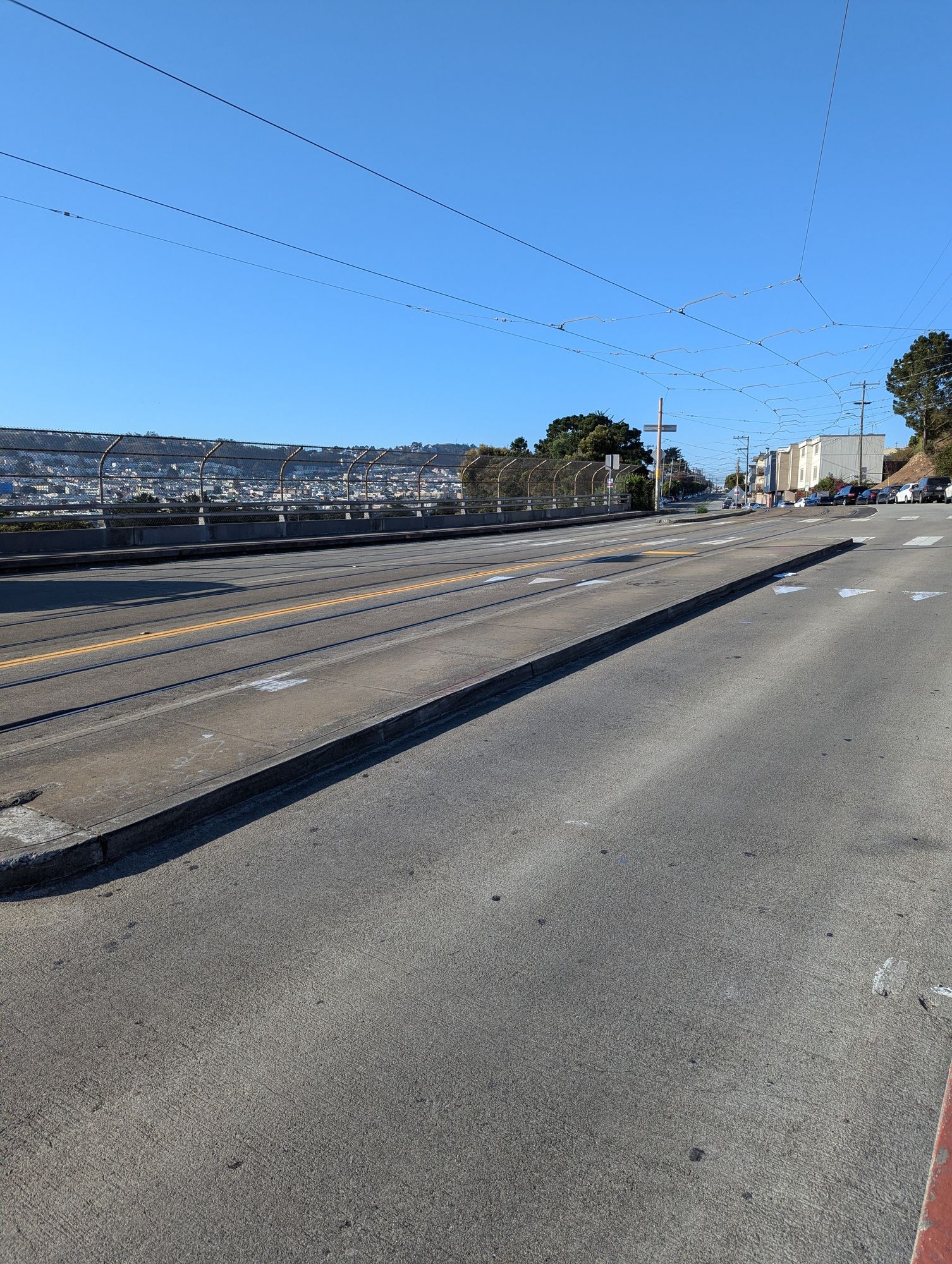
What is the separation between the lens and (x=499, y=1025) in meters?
2.95

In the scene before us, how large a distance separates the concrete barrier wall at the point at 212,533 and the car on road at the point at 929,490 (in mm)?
33813

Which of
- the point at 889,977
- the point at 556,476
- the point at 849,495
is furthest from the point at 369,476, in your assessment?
the point at 849,495

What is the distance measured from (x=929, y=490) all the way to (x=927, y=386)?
1431 inches

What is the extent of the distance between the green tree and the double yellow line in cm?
7981

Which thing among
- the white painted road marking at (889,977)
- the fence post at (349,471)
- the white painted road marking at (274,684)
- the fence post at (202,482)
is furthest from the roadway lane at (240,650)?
the fence post at (349,471)

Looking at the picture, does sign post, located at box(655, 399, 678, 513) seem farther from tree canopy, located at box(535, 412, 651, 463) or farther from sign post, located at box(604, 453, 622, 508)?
tree canopy, located at box(535, 412, 651, 463)

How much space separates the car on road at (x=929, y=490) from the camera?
184ft

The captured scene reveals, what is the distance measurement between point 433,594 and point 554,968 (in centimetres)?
973

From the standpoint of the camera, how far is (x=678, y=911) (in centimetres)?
368

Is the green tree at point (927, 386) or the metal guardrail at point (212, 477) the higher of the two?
the green tree at point (927, 386)

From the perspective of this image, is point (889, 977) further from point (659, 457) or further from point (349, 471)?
point (659, 457)

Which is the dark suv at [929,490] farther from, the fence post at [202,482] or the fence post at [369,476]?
the fence post at [202,482]

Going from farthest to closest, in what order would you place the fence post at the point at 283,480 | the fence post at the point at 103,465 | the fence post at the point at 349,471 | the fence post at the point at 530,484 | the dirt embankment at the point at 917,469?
the dirt embankment at the point at 917,469 < the fence post at the point at 530,484 < the fence post at the point at 349,471 < the fence post at the point at 283,480 < the fence post at the point at 103,465

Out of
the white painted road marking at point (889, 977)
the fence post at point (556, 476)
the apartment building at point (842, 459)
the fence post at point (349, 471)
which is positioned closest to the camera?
the white painted road marking at point (889, 977)
